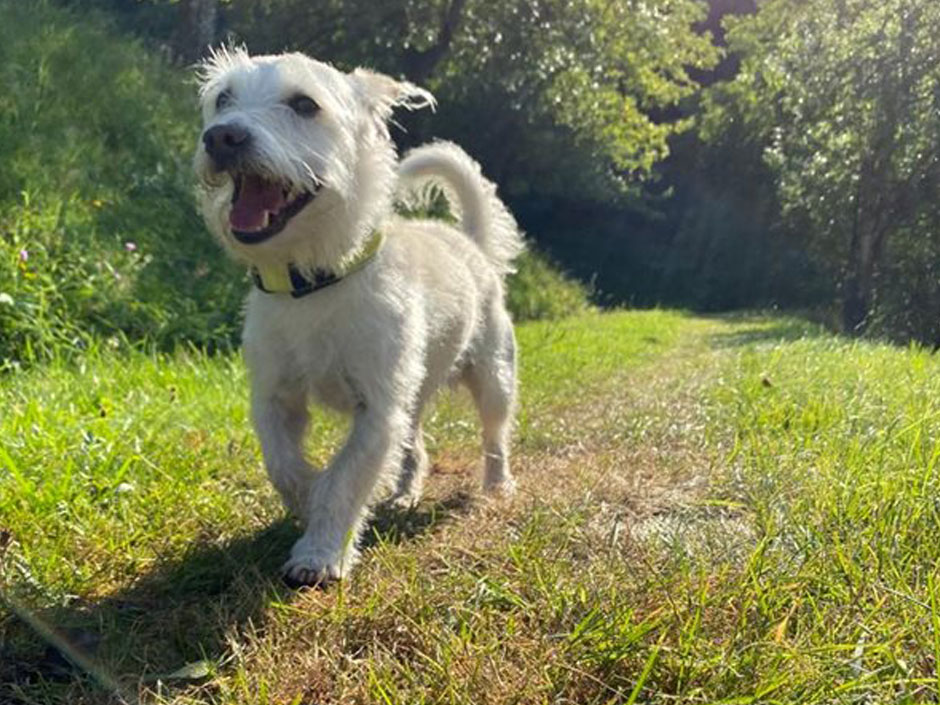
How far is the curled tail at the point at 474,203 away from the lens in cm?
487

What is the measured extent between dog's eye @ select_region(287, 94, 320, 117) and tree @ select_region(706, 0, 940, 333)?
13533mm

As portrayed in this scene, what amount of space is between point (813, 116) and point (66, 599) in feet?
57.6

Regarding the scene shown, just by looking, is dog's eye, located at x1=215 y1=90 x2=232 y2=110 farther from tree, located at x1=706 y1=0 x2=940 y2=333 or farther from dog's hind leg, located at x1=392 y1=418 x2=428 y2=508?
tree, located at x1=706 y1=0 x2=940 y2=333

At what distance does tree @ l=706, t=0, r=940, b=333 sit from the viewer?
1495cm

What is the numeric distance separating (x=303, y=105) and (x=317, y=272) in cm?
55

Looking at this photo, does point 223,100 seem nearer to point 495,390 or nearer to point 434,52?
point 495,390

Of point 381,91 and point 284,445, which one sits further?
point 381,91

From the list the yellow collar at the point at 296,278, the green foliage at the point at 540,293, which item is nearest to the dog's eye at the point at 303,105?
the yellow collar at the point at 296,278

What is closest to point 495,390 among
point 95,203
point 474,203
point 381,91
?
point 474,203

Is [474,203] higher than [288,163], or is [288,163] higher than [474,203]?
[288,163]

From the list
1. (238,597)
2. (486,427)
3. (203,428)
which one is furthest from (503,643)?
(203,428)

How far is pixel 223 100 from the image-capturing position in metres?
3.19

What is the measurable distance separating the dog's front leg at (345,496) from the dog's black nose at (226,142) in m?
0.86

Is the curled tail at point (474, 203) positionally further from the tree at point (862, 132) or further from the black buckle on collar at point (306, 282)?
the tree at point (862, 132)
